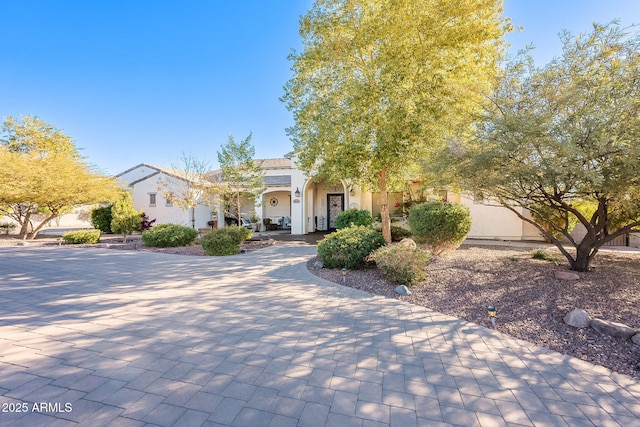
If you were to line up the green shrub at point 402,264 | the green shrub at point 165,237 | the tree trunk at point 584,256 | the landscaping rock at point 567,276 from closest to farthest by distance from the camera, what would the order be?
the landscaping rock at point 567,276 < the green shrub at point 402,264 < the tree trunk at point 584,256 < the green shrub at point 165,237

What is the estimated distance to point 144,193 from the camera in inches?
872

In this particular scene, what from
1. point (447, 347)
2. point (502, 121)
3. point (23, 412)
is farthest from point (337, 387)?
point (502, 121)

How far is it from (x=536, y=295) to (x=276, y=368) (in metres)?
5.23

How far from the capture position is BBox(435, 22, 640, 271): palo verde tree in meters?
4.16

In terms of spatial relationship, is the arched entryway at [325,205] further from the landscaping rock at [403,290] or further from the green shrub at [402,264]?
the landscaping rock at [403,290]

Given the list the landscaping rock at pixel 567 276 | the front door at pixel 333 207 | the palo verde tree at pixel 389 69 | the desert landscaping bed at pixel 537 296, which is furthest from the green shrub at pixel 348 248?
the front door at pixel 333 207

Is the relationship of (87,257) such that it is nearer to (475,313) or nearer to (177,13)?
(177,13)

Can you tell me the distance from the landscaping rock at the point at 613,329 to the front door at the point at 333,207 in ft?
53.1

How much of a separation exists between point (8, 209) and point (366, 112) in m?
20.5

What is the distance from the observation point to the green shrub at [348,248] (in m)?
7.68

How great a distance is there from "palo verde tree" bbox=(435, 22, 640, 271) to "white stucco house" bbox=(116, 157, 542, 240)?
8929 millimetres

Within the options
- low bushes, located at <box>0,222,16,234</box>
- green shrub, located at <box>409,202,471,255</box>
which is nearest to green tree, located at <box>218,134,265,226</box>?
green shrub, located at <box>409,202,471,255</box>

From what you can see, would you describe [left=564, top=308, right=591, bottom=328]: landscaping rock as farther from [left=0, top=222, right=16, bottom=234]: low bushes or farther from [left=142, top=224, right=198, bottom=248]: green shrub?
[left=0, top=222, right=16, bottom=234]: low bushes

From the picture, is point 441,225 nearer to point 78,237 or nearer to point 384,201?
point 384,201
